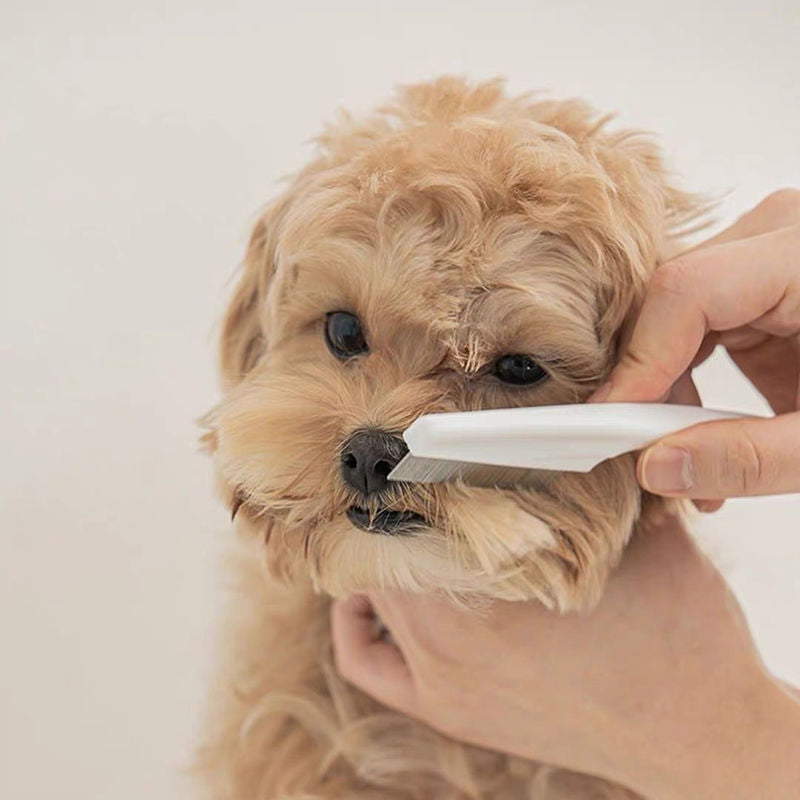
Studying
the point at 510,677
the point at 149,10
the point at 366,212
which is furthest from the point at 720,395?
the point at 149,10

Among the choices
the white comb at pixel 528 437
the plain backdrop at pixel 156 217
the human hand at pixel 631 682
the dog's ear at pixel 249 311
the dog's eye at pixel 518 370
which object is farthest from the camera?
the plain backdrop at pixel 156 217

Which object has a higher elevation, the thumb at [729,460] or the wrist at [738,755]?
the thumb at [729,460]

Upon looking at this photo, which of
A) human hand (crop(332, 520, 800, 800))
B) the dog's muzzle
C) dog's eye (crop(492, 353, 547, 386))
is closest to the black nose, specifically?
the dog's muzzle

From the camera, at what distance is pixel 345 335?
1108mm

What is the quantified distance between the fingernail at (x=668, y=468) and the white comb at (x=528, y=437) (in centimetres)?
2

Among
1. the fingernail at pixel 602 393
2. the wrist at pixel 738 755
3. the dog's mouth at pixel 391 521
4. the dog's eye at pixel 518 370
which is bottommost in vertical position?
the wrist at pixel 738 755

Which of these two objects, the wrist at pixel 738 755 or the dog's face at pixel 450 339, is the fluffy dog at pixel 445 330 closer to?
the dog's face at pixel 450 339

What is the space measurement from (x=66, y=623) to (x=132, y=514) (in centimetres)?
21

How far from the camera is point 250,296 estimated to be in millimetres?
1327

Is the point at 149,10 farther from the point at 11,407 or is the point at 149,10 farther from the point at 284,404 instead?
the point at 284,404

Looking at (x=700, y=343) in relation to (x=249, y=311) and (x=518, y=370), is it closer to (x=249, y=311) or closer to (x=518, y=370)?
(x=518, y=370)

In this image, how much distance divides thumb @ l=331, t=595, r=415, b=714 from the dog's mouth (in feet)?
1.09

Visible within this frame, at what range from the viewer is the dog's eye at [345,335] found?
1102 mm

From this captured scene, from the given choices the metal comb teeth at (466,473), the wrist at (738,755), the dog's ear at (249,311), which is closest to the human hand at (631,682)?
the wrist at (738,755)
